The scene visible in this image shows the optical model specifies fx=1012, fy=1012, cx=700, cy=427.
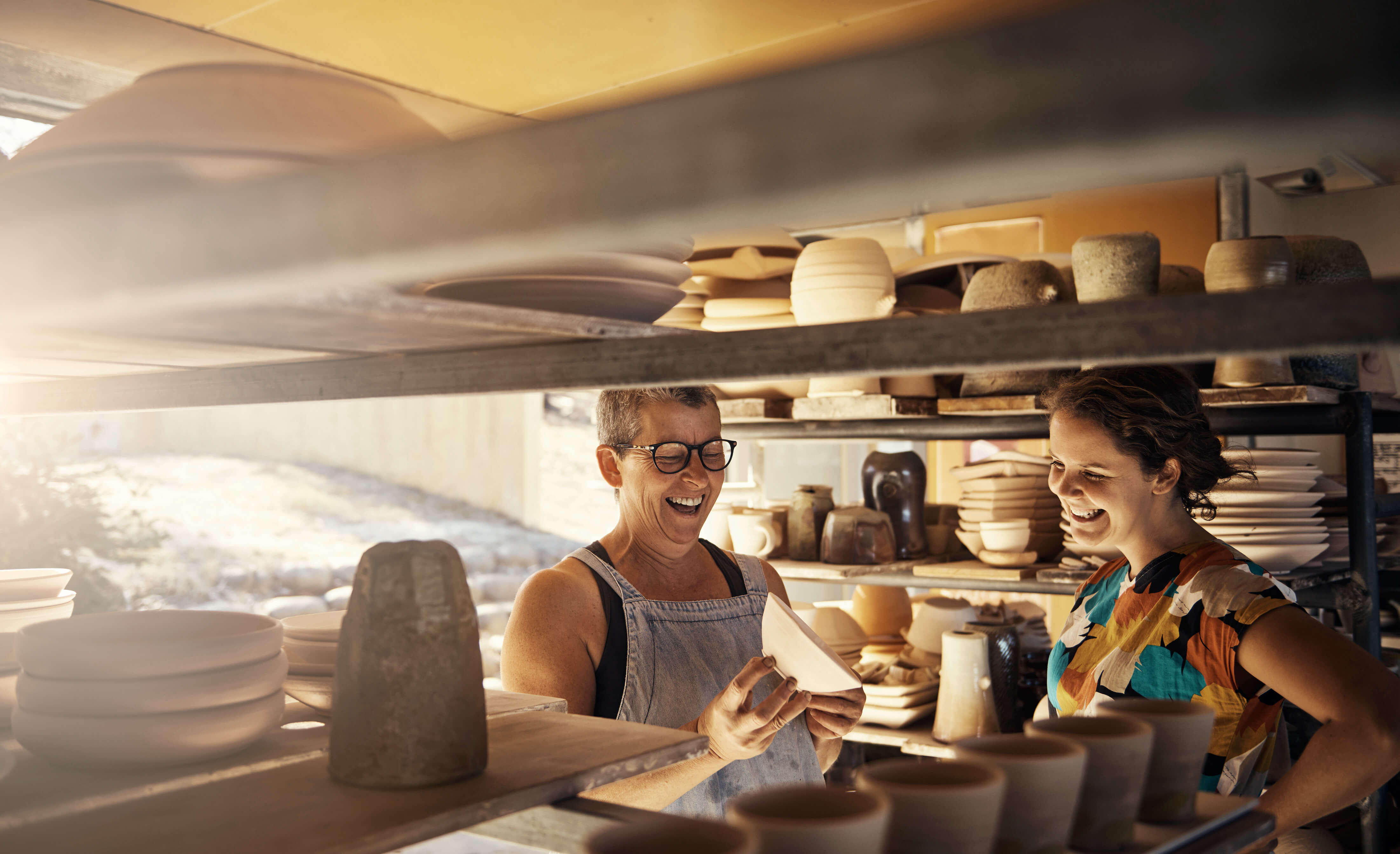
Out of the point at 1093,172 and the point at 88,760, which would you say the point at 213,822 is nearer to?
the point at 88,760

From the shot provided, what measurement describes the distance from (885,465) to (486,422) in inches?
476

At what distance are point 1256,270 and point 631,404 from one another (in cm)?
147

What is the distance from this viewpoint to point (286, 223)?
2.07 feet

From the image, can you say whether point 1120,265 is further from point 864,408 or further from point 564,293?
point 564,293

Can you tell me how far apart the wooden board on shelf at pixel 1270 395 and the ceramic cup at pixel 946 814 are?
2.01 meters

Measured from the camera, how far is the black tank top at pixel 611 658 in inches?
76.7

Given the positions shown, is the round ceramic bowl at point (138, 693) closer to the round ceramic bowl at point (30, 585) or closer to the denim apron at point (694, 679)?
the round ceramic bowl at point (30, 585)

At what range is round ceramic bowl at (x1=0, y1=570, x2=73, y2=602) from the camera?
132 centimetres

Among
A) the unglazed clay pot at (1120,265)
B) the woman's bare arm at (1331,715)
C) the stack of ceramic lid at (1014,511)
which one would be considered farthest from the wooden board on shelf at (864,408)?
the woman's bare arm at (1331,715)

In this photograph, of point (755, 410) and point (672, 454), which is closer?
point (672, 454)

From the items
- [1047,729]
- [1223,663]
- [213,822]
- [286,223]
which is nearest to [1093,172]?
[286,223]

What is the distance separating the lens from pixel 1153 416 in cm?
201

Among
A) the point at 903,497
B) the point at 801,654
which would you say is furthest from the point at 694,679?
the point at 903,497

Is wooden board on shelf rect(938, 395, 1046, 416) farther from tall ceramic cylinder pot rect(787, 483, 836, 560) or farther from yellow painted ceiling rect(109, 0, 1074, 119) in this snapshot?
yellow painted ceiling rect(109, 0, 1074, 119)
